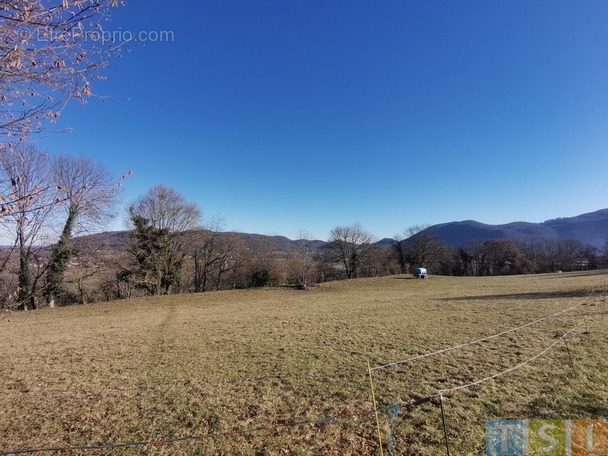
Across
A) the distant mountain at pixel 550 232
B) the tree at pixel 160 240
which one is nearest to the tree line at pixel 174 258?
the tree at pixel 160 240

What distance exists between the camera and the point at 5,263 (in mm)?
2889

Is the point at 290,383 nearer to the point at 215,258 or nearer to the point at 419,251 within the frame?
the point at 215,258

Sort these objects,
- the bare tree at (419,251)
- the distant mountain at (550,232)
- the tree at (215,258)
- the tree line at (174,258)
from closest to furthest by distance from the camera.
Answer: the tree line at (174,258) < the tree at (215,258) < the bare tree at (419,251) < the distant mountain at (550,232)

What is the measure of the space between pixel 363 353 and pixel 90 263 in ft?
70.4

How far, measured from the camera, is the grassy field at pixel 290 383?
402 cm

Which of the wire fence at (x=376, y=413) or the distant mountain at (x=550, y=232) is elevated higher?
the distant mountain at (x=550, y=232)

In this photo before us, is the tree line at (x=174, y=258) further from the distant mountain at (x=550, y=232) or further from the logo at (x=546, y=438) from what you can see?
the distant mountain at (x=550, y=232)

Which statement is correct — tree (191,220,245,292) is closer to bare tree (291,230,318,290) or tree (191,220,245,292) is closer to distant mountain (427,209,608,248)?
bare tree (291,230,318,290)

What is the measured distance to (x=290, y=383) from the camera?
574 centimetres

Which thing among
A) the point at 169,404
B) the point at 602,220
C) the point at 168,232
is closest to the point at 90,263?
the point at 168,232

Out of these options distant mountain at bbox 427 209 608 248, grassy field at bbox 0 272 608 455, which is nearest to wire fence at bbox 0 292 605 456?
grassy field at bbox 0 272 608 455

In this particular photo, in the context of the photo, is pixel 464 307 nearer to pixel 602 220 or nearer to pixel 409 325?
pixel 409 325

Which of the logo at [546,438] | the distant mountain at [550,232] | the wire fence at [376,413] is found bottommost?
the logo at [546,438]

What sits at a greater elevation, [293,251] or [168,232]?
[168,232]
